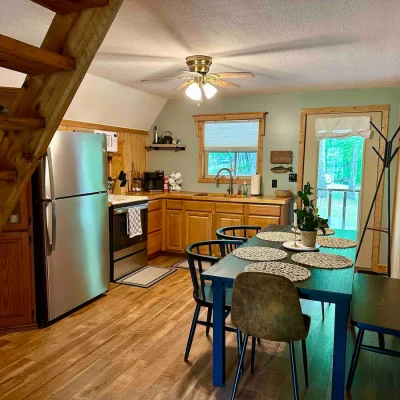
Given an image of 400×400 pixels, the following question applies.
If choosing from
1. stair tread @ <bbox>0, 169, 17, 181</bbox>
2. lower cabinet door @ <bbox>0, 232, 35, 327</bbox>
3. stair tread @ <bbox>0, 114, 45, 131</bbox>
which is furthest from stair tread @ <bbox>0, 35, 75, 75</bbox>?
lower cabinet door @ <bbox>0, 232, 35, 327</bbox>

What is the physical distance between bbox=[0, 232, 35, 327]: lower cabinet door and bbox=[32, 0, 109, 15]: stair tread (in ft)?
6.84

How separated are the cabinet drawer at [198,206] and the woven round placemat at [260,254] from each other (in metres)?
2.24

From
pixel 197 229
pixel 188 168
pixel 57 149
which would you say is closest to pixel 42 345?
pixel 57 149

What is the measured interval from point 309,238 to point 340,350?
0.88 meters

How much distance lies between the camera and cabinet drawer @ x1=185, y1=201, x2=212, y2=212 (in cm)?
481

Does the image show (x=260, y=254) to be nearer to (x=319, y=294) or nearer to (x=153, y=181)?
(x=319, y=294)

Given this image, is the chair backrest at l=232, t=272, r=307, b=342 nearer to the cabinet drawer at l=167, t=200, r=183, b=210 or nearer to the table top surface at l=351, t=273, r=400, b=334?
the table top surface at l=351, t=273, r=400, b=334

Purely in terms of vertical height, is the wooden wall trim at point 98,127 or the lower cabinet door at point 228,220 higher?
the wooden wall trim at point 98,127

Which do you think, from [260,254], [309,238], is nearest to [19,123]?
[260,254]

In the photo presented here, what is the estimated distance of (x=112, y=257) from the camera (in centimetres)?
401

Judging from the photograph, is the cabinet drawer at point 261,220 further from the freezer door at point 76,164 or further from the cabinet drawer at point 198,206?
the freezer door at point 76,164

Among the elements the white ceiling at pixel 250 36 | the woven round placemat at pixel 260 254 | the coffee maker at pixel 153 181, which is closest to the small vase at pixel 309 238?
the woven round placemat at pixel 260 254

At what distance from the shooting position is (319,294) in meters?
1.83

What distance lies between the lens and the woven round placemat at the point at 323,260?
7.20 ft
